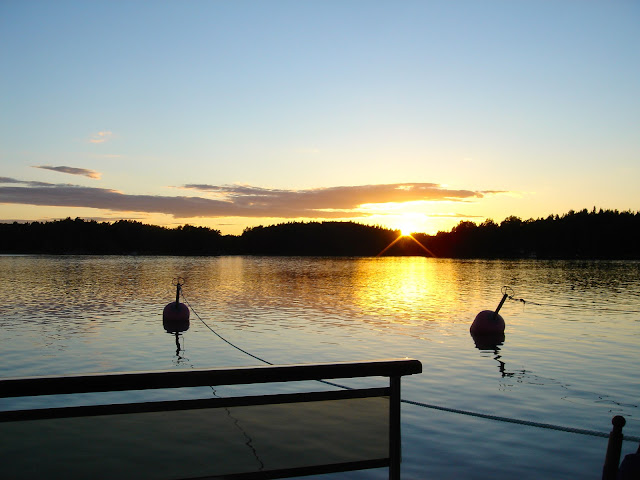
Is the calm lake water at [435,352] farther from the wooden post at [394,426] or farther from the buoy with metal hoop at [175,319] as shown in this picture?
the wooden post at [394,426]

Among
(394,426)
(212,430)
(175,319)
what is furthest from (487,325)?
(212,430)

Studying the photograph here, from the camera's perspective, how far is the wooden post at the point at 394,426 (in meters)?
4.26

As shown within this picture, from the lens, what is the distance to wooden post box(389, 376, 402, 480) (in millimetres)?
4262

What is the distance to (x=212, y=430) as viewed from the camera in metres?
4.21

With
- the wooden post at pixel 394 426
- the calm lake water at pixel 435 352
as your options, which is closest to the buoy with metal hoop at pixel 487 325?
the calm lake water at pixel 435 352

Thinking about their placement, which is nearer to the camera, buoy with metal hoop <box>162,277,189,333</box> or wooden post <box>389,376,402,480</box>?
wooden post <box>389,376,402,480</box>

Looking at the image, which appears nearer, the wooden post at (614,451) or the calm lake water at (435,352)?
the wooden post at (614,451)

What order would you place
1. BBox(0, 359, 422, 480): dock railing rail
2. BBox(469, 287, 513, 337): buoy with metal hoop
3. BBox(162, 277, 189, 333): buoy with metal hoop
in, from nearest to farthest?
BBox(0, 359, 422, 480): dock railing rail, BBox(469, 287, 513, 337): buoy with metal hoop, BBox(162, 277, 189, 333): buoy with metal hoop

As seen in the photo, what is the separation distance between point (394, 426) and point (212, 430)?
4.33 ft

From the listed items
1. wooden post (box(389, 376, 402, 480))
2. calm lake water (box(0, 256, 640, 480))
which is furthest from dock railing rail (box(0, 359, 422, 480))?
calm lake water (box(0, 256, 640, 480))

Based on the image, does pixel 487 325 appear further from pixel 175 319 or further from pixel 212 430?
pixel 212 430

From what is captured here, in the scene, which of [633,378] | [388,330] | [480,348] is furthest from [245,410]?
[388,330]

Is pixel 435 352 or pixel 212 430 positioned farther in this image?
pixel 435 352

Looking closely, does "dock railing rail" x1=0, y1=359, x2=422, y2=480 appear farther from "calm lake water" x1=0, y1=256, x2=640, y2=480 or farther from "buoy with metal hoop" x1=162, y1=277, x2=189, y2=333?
"buoy with metal hoop" x1=162, y1=277, x2=189, y2=333
